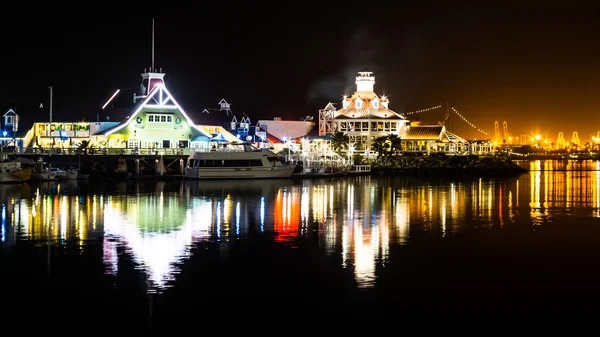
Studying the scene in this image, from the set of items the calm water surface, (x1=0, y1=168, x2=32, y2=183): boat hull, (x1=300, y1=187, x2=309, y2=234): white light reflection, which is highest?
(x1=0, y1=168, x2=32, y2=183): boat hull

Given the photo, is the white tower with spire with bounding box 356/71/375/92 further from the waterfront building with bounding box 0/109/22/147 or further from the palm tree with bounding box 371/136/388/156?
the waterfront building with bounding box 0/109/22/147

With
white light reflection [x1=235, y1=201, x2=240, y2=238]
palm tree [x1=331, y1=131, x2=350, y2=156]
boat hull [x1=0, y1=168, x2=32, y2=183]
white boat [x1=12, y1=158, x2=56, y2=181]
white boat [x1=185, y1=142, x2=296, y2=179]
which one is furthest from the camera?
palm tree [x1=331, y1=131, x2=350, y2=156]

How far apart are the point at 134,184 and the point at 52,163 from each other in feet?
45.3

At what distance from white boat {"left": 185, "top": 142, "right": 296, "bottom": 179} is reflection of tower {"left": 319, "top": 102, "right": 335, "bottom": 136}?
108ft

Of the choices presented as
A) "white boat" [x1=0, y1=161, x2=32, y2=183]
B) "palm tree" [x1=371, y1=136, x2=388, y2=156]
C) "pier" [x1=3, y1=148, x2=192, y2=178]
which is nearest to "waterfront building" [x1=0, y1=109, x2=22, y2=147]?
"pier" [x1=3, y1=148, x2=192, y2=178]

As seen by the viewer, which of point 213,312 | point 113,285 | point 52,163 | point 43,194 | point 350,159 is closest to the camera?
point 213,312

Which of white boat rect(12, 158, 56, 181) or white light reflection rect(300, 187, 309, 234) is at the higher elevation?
white boat rect(12, 158, 56, 181)

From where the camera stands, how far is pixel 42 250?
1078 inches

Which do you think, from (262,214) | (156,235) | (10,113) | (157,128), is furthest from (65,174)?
(156,235)

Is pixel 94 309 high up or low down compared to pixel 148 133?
down

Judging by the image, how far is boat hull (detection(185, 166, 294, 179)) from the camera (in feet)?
229

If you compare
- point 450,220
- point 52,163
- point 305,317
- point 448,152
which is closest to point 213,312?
point 305,317

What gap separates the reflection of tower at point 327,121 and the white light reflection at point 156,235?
61404 millimetres

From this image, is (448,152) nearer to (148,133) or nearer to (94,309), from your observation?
(148,133)
